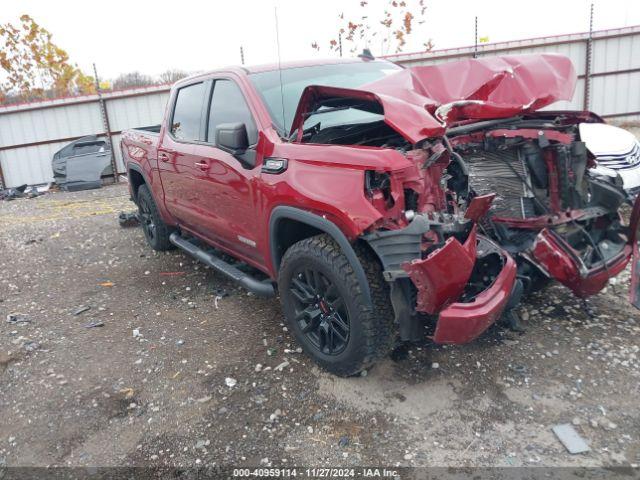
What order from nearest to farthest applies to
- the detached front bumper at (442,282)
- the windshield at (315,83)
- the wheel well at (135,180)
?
1. the detached front bumper at (442,282)
2. the windshield at (315,83)
3. the wheel well at (135,180)

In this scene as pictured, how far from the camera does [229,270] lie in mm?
4191

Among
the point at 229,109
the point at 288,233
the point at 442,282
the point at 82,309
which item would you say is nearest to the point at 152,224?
the point at 82,309

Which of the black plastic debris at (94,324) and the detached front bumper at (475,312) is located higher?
the detached front bumper at (475,312)

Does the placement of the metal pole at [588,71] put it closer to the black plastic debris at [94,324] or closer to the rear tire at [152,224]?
the rear tire at [152,224]

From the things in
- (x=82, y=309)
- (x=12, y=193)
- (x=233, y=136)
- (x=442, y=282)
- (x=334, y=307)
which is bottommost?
(x=12, y=193)

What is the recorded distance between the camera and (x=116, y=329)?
4.39 m

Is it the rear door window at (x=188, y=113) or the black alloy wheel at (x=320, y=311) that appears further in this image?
the rear door window at (x=188, y=113)

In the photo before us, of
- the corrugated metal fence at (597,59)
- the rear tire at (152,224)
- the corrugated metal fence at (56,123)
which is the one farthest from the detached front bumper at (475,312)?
the corrugated metal fence at (56,123)

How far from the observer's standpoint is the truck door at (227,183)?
3660 mm

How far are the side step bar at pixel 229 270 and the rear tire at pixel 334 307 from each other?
281 millimetres

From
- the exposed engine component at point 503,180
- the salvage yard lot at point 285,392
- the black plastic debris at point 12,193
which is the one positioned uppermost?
the exposed engine component at point 503,180

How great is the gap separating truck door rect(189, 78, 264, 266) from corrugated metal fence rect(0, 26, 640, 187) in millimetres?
9347

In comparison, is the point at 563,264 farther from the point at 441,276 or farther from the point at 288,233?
the point at 288,233

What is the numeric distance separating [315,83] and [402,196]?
1.68 meters
